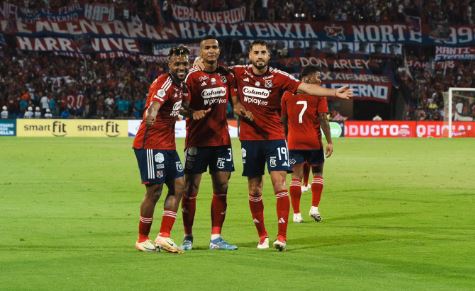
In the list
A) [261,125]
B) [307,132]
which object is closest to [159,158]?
[261,125]

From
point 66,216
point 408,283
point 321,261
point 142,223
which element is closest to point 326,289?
point 408,283

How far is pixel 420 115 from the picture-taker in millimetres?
52062

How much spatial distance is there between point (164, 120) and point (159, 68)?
43.4 meters

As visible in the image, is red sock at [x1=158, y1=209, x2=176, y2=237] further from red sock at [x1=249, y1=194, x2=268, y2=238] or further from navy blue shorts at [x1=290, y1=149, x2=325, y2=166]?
navy blue shorts at [x1=290, y1=149, x2=325, y2=166]

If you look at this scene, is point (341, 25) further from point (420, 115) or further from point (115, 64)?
point (115, 64)

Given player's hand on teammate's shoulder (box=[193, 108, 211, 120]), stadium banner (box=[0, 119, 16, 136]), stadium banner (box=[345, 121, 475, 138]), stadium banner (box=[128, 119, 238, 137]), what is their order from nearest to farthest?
player's hand on teammate's shoulder (box=[193, 108, 211, 120])
stadium banner (box=[128, 119, 238, 137])
stadium banner (box=[0, 119, 16, 136])
stadium banner (box=[345, 121, 475, 138])

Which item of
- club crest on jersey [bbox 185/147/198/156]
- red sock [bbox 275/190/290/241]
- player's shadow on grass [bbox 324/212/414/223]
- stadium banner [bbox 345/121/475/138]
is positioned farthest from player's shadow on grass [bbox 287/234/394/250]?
stadium banner [bbox 345/121/475/138]

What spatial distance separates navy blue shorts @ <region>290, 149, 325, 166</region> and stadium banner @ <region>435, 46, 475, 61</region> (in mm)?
43710

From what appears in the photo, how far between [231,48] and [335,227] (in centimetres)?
4265

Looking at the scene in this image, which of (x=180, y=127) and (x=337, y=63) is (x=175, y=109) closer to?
(x=180, y=127)

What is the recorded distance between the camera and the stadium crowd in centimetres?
5050

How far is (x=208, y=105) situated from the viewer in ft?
37.6

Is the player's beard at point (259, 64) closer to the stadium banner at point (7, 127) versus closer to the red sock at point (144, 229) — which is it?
the red sock at point (144, 229)

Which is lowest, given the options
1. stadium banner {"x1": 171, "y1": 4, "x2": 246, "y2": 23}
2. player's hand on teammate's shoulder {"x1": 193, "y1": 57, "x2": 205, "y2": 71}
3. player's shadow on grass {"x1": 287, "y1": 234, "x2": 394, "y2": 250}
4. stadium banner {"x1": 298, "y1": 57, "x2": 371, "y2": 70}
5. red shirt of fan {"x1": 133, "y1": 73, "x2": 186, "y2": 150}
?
stadium banner {"x1": 298, "y1": 57, "x2": 371, "y2": 70}
